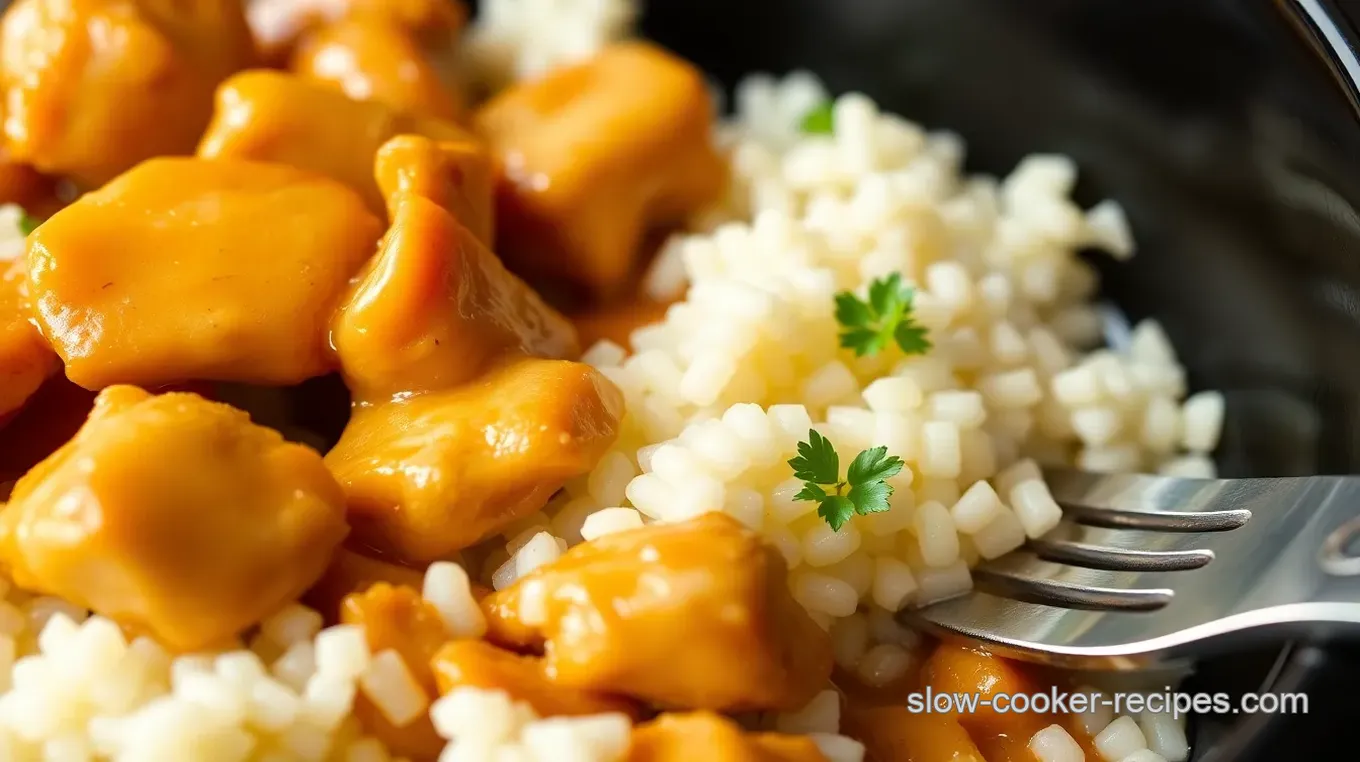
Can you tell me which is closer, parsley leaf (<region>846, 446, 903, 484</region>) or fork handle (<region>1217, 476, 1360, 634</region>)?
fork handle (<region>1217, 476, 1360, 634</region>)

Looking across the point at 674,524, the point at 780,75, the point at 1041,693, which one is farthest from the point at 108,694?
the point at 780,75

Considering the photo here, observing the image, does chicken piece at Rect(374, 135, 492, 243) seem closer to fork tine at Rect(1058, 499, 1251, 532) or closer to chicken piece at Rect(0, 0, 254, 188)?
chicken piece at Rect(0, 0, 254, 188)

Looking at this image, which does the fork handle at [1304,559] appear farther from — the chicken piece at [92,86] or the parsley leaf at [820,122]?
the chicken piece at [92,86]

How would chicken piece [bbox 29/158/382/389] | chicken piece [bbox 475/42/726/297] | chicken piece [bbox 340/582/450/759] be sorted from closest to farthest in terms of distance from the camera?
chicken piece [bbox 340/582/450/759], chicken piece [bbox 29/158/382/389], chicken piece [bbox 475/42/726/297]

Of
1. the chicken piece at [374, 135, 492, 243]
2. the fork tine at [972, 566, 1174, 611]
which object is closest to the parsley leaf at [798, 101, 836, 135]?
the chicken piece at [374, 135, 492, 243]

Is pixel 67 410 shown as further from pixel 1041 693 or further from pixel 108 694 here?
pixel 1041 693

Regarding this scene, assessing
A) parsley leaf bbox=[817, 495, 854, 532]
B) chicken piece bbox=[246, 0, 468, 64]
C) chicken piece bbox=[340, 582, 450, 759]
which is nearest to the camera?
chicken piece bbox=[340, 582, 450, 759]

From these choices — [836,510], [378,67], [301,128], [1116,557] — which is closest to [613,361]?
[836,510]

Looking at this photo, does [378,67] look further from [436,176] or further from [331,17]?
[436,176]
